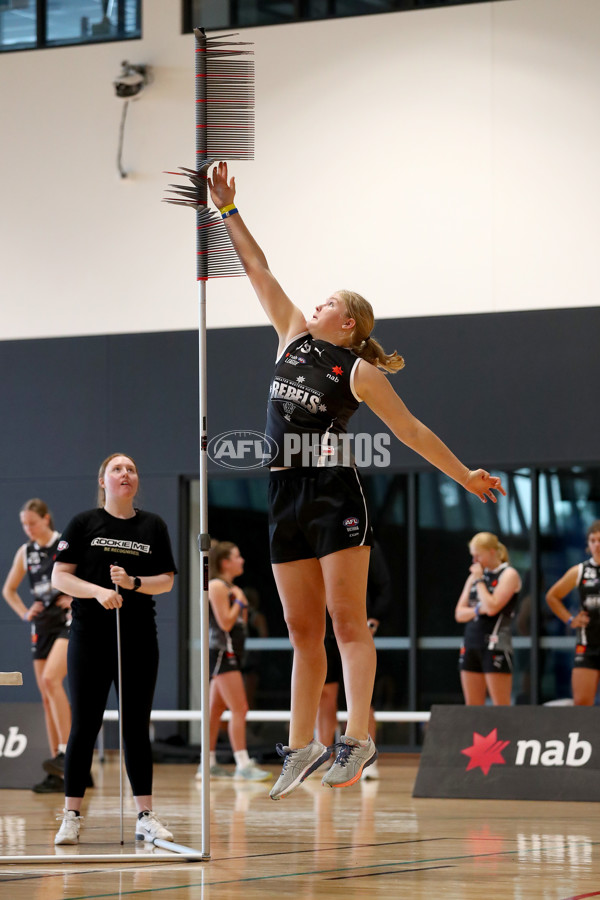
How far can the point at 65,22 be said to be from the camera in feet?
38.6

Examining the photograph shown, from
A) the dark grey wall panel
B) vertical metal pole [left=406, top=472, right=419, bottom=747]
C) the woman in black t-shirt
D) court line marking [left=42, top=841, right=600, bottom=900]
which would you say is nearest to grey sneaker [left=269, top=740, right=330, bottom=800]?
court line marking [left=42, top=841, right=600, bottom=900]

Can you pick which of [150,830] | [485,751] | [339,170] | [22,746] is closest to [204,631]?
[150,830]

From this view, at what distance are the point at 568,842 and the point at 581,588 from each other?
11.9 feet

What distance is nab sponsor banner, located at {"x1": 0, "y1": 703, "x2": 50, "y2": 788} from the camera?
805 centimetres

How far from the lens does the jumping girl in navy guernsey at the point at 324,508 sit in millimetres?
4156

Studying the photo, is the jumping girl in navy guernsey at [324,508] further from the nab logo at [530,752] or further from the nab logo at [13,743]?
the nab logo at [13,743]

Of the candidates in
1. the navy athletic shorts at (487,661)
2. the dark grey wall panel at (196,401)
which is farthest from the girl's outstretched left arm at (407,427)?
the dark grey wall panel at (196,401)

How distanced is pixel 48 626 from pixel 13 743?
0.80 metres

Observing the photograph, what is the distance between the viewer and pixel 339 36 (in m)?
10.9

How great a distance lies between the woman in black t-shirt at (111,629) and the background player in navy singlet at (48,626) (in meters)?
2.63

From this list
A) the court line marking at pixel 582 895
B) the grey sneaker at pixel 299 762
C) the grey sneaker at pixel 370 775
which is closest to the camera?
the court line marking at pixel 582 895

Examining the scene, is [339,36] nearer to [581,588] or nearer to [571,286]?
[571,286]

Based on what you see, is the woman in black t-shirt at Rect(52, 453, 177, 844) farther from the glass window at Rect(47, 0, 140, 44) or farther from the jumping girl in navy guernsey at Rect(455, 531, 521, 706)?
the glass window at Rect(47, 0, 140, 44)

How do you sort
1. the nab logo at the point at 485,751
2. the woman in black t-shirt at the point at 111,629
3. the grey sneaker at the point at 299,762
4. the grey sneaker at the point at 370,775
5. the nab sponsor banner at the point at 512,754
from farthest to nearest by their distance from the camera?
the grey sneaker at the point at 370,775
the nab logo at the point at 485,751
the nab sponsor banner at the point at 512,754
the woman in black t-shirt at the point at 111,629
the grey sneaker at the point at 299,762
